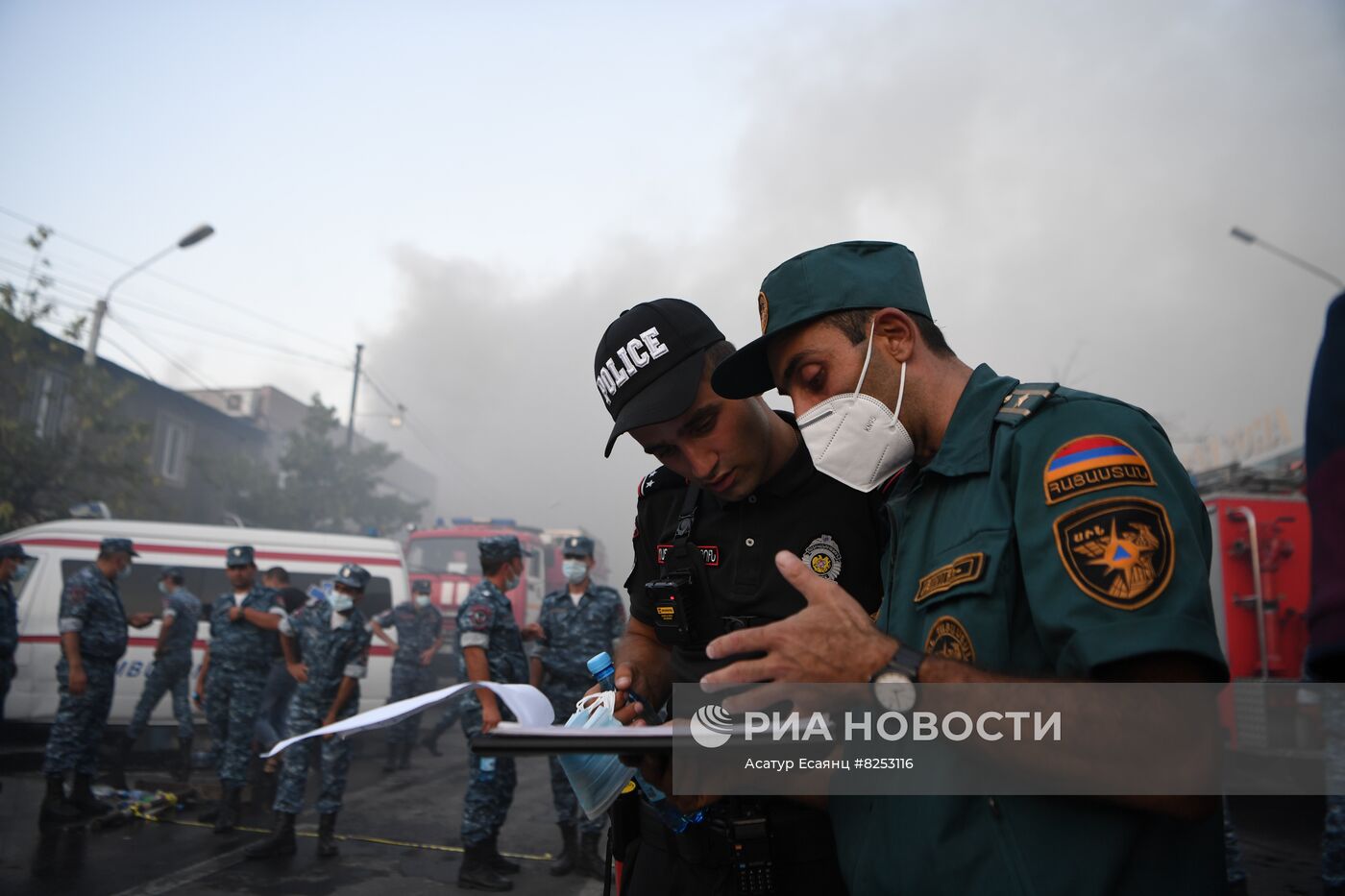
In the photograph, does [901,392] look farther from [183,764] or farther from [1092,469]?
[183,764]

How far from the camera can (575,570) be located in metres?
7.41

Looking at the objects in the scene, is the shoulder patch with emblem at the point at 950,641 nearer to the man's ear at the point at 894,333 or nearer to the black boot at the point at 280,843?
the man's ear at the point at 894,333

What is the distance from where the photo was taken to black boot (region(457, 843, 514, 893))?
16.5 feet

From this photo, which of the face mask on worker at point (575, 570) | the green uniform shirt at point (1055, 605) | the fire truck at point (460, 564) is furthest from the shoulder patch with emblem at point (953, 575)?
the fire truck at point (460, 564)

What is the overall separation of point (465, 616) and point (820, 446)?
4.78 m

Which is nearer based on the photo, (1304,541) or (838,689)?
(838,689)

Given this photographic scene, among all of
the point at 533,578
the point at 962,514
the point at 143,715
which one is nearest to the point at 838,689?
the point at 962,514

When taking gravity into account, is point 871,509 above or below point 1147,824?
above

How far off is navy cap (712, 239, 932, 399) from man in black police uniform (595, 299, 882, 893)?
1.54 ft

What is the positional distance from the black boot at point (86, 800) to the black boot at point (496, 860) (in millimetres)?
3629

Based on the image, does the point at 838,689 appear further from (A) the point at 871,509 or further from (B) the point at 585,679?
(B) the point at 585,679

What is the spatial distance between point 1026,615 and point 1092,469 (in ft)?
0.83

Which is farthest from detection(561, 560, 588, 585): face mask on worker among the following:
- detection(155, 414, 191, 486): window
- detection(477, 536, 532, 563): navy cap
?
detection(155, 414, 191, 486): window

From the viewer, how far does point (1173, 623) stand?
3.21 feet
